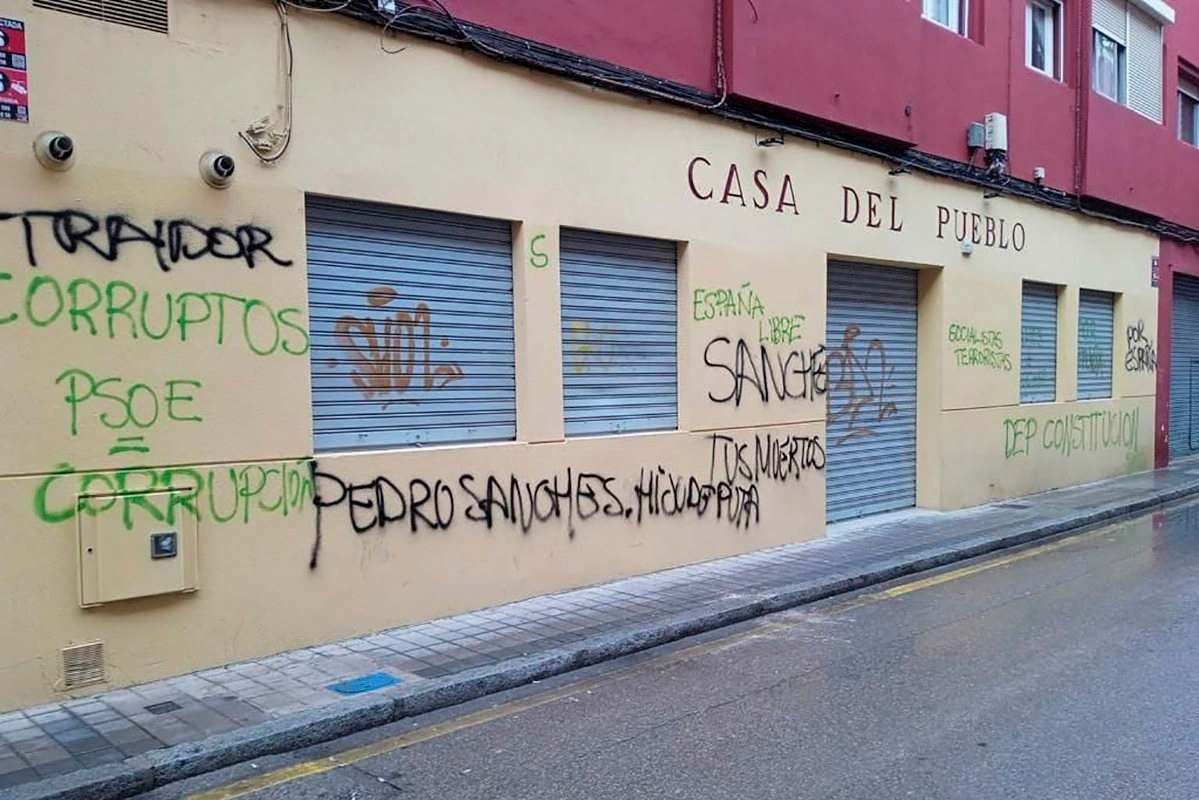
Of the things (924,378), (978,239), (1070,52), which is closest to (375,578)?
(924,378)

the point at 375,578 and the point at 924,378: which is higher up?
the point at 924,378

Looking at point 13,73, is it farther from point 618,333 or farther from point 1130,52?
→ point 1130,52

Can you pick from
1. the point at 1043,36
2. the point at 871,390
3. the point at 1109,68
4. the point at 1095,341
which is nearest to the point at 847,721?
the point at 871,390

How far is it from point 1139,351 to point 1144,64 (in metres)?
4.80

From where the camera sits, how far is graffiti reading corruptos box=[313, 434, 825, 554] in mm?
6398

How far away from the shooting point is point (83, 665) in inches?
204

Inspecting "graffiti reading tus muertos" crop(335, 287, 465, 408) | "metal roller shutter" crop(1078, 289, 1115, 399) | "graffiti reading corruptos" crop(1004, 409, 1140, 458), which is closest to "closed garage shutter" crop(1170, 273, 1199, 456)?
"graffiti reading corruptos" crop(1004, 409, 1140, 458)

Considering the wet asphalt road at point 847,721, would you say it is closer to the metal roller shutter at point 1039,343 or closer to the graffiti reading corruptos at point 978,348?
the graffiti reading corruptos at point 978,348

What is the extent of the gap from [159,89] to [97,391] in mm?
1786

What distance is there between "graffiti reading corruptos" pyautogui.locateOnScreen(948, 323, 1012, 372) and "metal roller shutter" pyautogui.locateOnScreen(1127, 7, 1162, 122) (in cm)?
619

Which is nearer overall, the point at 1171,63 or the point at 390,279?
the point at 390,279

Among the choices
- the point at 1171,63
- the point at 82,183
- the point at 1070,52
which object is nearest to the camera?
the point at 82,183

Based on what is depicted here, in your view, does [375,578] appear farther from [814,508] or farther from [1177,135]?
[1177,135]

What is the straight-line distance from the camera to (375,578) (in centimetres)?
640
